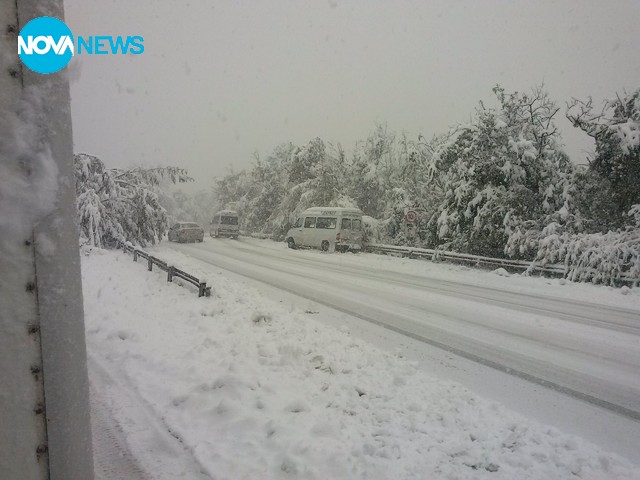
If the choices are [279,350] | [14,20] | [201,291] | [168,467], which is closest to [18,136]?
[14,20]

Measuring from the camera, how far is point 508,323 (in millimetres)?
8438

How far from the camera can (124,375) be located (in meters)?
4.94

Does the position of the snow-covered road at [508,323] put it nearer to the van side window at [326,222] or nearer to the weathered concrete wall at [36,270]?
the weathered concrete wall at [36,270]

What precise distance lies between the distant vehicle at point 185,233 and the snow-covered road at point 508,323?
49.0 feet

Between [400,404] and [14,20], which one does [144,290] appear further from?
[14,20]

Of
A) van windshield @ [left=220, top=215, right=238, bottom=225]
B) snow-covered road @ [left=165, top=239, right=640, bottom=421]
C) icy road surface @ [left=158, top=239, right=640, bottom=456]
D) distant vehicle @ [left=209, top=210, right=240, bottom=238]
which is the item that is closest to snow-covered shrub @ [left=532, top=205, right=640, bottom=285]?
icy road surface @ [left=158, top=239, right=640, bottom=456]

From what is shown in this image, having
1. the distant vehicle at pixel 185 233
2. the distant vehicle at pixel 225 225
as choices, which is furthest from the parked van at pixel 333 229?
the distant vehicle at pixel 225 225

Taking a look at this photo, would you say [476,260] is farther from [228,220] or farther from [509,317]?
[228,220]

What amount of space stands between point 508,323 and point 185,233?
24.7 meters

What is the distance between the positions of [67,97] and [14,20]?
240 millimetres

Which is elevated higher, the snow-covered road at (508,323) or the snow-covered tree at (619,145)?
the snow-covered tree at (619,145)

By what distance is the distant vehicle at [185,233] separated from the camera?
95.1ft

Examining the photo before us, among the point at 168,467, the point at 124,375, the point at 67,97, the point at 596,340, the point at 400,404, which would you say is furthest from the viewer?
the point at 596,340

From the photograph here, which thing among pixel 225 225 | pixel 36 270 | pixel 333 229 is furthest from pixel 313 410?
pixel 225 225
